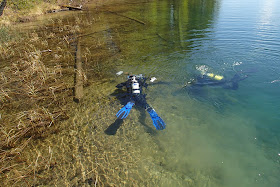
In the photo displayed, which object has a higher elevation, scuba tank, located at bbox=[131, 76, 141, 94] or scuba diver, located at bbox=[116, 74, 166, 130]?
scuba tank, located at bbox=[131, 76, 141, 94]

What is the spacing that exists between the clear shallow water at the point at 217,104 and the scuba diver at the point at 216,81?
10.0 inches

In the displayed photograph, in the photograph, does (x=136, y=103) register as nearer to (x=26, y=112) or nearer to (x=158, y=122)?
(x=158, y=122)

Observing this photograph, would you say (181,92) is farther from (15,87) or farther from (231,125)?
(15,87)

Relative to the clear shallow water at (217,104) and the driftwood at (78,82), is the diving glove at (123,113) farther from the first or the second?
the driftwood at (78,82)

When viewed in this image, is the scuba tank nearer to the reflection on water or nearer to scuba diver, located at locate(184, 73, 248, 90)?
the reflection on water

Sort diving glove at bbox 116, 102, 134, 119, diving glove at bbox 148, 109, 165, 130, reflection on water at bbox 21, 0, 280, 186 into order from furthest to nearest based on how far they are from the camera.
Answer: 1. diving glove at bbox 116, 102, 134, 119
2. diving glove at bbox 148, 109, 165, 130
3. reflection on water at bbox 21, 0, 280, 186

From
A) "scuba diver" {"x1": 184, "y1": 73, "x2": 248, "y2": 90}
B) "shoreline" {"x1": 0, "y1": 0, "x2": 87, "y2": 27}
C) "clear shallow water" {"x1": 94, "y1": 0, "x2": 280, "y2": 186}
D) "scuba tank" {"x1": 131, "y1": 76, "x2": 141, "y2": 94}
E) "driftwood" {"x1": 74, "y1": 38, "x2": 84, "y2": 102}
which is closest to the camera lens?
"clear shallow water" {"x1": 94, "y1": 0, "x2": 280, "y2": 186}

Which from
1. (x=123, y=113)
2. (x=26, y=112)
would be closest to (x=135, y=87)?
(x=123, y=113)

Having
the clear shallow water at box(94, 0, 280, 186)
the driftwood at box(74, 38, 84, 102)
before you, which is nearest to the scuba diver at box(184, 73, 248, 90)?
the clear shallow water at box(94, 0, 280, 186)

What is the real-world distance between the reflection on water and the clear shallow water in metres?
0.03

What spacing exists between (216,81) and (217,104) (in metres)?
1.63

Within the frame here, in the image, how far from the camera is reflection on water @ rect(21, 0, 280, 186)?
400 cm

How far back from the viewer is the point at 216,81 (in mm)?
7293

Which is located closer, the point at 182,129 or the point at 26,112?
the point at 182,129
